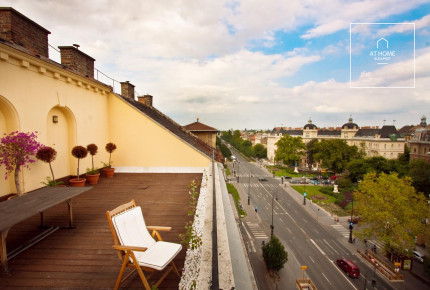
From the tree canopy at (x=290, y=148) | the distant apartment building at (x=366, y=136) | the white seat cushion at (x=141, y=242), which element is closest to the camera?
the white seat cushion at (x=141, y=242)

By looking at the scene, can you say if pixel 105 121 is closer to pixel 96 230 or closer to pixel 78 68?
pixel 78 68

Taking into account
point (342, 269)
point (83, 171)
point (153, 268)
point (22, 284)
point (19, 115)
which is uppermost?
point (19, 115)

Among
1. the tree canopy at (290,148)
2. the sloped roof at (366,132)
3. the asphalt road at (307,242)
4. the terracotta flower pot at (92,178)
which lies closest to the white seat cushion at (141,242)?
the terracotta flower pot at (92,178)

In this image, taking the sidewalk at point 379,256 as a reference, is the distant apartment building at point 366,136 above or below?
above

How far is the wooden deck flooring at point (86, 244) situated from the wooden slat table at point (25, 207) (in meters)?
0.35

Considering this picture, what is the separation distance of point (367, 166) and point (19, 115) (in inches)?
2153

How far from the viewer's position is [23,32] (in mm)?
6562

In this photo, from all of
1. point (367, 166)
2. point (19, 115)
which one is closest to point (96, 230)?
point (19, 115)

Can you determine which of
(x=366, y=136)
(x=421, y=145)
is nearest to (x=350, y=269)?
(x=421, y=145)

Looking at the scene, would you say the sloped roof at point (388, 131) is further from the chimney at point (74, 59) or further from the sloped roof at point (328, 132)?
the chimney at point (74, 59)

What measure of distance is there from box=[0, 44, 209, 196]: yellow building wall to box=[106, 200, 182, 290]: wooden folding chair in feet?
16.1

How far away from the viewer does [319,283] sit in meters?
16.1

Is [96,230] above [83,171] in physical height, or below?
below

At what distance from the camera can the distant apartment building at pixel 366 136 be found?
199ft
